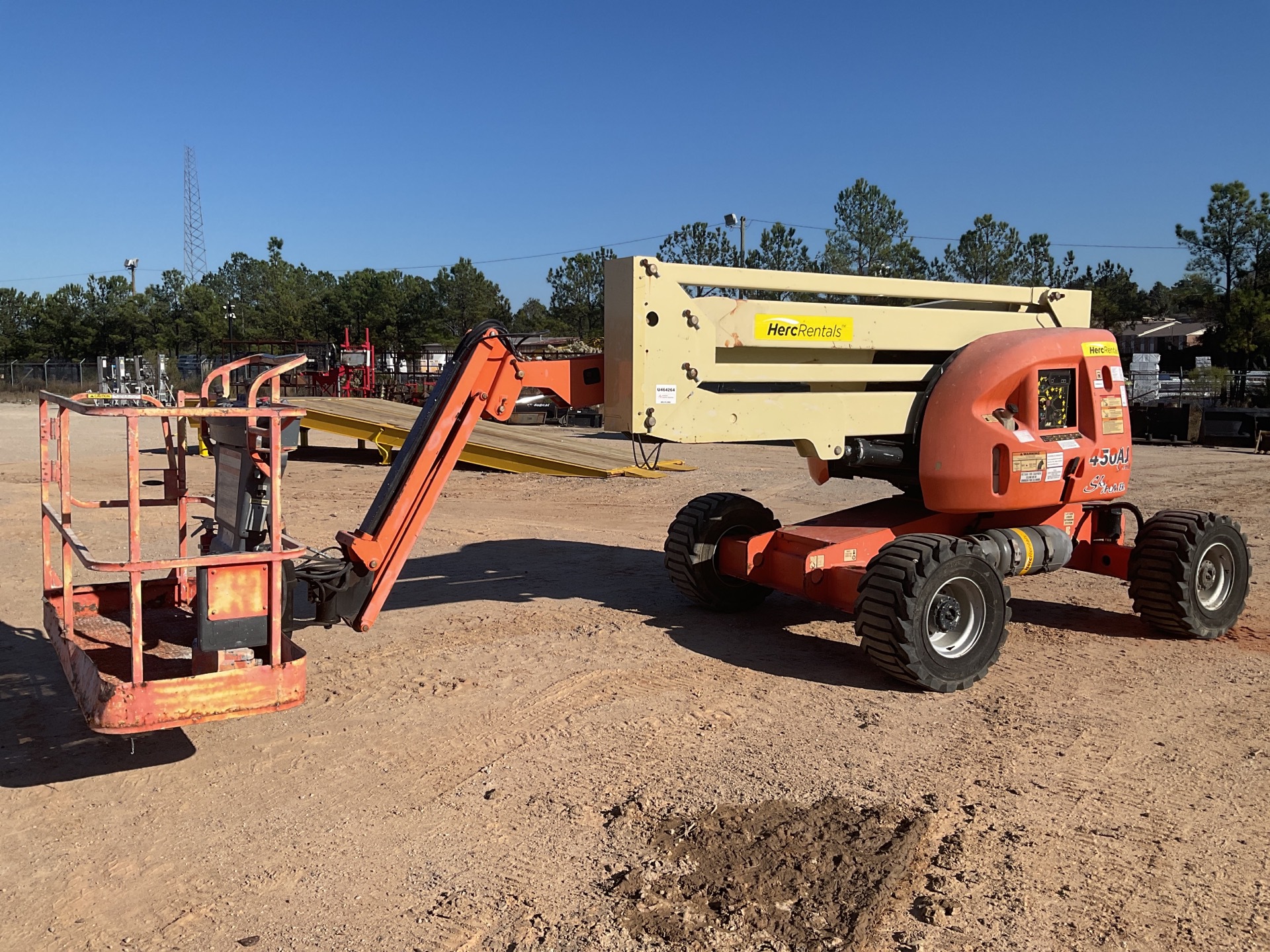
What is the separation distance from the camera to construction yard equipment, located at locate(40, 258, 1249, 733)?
4.74m

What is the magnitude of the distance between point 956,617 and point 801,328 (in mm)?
2093

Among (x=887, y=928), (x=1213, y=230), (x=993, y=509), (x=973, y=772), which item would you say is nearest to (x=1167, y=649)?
(x=993, y=509)

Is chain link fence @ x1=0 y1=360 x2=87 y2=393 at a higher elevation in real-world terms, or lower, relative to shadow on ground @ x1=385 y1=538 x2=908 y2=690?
higher

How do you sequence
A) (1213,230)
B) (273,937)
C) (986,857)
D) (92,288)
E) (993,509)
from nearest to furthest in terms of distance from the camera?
1. (273,937)
2. (986,857)
3. (993,509)
4. (1213,230)
5. (92,288)

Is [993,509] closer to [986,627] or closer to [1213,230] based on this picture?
[986,627]

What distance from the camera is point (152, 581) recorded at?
245 inches

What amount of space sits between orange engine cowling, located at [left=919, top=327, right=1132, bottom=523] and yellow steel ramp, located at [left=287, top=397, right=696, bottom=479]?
30.4 feet

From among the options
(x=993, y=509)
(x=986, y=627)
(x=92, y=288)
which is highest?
(x=92, y=288)

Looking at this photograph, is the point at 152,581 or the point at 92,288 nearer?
the point at 152,581

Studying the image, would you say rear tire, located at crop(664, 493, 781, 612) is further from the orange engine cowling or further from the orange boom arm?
the orange boom arm

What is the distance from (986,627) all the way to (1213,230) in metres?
48.4

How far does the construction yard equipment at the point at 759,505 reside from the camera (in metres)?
4.74

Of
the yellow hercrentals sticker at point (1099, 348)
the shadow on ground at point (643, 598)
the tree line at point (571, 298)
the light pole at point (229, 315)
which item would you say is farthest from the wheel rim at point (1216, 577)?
the light pole at point (229, 315)

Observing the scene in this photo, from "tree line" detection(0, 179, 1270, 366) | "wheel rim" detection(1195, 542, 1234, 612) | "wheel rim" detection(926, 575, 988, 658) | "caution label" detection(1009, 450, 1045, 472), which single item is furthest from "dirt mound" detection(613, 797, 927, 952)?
"tree line" detection(0, 179, 1270, 366)
